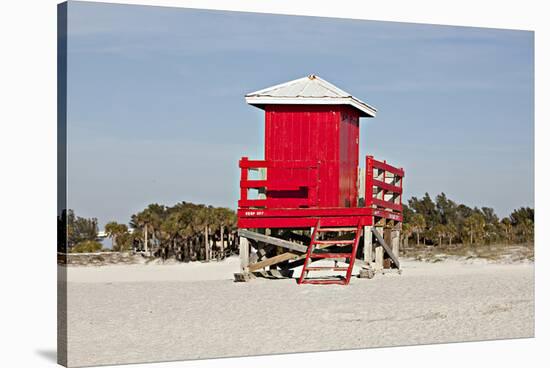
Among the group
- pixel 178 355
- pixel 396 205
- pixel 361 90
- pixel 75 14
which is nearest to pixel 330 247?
pixel 396 205

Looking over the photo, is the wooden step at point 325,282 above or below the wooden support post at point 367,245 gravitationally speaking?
below

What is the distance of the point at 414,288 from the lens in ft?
60.6

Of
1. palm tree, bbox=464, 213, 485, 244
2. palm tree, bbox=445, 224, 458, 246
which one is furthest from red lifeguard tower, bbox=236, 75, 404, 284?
palm tree, bbox=445, 224, 458, 246

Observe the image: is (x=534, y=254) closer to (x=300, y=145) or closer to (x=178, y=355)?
(x=300, y=145)

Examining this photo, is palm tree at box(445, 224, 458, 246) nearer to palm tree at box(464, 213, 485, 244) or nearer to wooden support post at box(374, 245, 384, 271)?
palm tree at box(464, 213, 485, 244)

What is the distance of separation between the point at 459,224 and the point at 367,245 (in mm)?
3967

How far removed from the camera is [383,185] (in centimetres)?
1955

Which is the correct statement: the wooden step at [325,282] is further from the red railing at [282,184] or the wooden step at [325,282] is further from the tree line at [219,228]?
the tree line at [219,228]

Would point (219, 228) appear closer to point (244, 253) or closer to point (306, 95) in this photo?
point (244, 253)

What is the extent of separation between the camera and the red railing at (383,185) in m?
18.9

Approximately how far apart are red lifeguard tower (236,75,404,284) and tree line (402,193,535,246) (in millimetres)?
1610

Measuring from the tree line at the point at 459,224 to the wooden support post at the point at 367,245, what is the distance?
157 centimetres

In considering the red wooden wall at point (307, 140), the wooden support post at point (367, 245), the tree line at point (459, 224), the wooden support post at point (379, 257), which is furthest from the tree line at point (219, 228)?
the wooden support post at point (367, 245)

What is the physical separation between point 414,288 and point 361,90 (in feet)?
10.3
